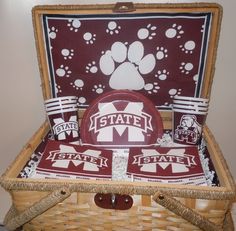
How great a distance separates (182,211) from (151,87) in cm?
39

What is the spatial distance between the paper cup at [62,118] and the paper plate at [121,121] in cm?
3

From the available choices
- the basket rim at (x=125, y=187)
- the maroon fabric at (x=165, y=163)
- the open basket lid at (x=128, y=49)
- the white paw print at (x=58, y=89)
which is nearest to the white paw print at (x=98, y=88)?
the open basket lid at (x=128, y=49)

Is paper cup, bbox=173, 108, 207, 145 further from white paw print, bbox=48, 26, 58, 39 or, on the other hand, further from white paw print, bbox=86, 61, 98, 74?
white paw print, bbox=48, 26, 58, 39

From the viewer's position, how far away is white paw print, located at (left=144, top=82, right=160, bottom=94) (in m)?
0.87

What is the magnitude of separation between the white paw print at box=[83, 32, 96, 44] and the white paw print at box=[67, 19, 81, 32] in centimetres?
3

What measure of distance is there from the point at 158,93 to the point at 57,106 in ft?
0.95

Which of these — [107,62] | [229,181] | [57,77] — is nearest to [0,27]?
[57,77]

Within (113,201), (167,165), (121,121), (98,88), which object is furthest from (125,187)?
(98,88)

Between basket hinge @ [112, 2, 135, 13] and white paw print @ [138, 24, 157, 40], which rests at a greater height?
basket hinge @ [112, 2, 135, 13]

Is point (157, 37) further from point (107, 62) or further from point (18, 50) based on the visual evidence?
point (18, 50)

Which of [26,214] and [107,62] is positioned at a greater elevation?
[107,62]

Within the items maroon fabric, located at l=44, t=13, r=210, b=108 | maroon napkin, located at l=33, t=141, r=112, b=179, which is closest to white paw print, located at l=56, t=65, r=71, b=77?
maroon fabric, located at l=44, t=13, r=210, b=108

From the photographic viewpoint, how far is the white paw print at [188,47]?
810 millimetres

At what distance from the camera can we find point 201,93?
2.81 feet
